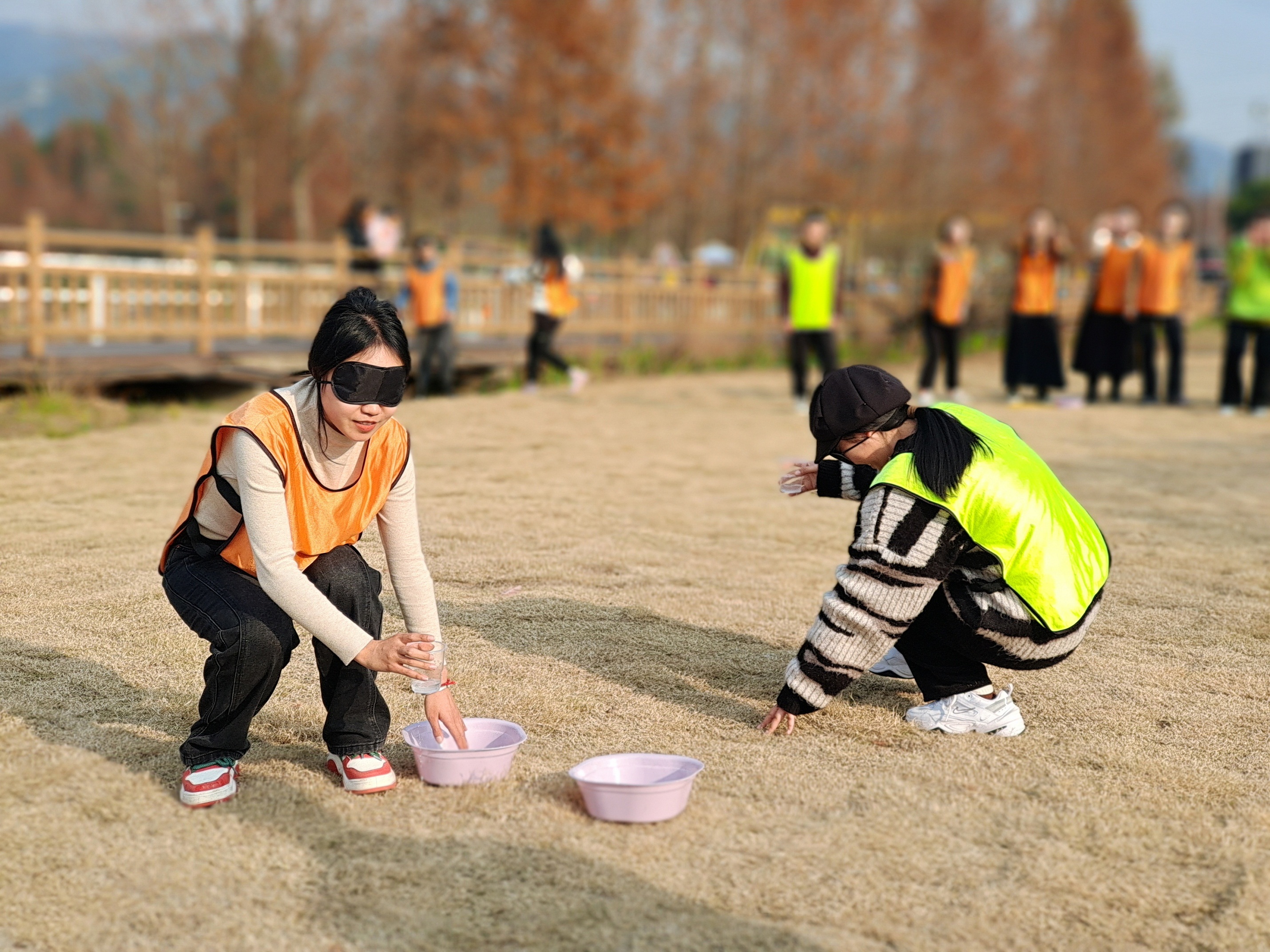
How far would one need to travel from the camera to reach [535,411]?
1136cm

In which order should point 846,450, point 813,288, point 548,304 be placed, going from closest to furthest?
1. point 846,450
2. point 813,288
3. point 548,304

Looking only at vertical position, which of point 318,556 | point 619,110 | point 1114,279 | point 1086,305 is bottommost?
point 318,556

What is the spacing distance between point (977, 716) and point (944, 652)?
0.67ft

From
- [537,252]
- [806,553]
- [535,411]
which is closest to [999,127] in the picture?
[537,252]

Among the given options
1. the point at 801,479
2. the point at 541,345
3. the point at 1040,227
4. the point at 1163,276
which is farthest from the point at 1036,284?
the point at 801,479

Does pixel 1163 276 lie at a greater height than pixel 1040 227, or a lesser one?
lesser

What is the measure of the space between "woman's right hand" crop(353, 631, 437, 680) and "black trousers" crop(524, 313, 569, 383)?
33.6 ft

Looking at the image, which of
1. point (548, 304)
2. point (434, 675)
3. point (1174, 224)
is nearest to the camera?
point (434, 675)

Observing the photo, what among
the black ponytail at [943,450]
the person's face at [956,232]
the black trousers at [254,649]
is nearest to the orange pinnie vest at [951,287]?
the person's face at [956,232]

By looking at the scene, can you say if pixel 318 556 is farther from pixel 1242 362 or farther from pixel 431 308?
pixel 1242 362

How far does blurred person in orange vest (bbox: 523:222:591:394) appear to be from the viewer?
42.5 feet

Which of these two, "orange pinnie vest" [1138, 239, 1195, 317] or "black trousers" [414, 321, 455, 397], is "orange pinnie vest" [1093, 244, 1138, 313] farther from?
"black trousers" [414, 321, 455, 397]

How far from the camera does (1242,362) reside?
1185 centimetres

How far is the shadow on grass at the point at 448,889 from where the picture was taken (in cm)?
251
